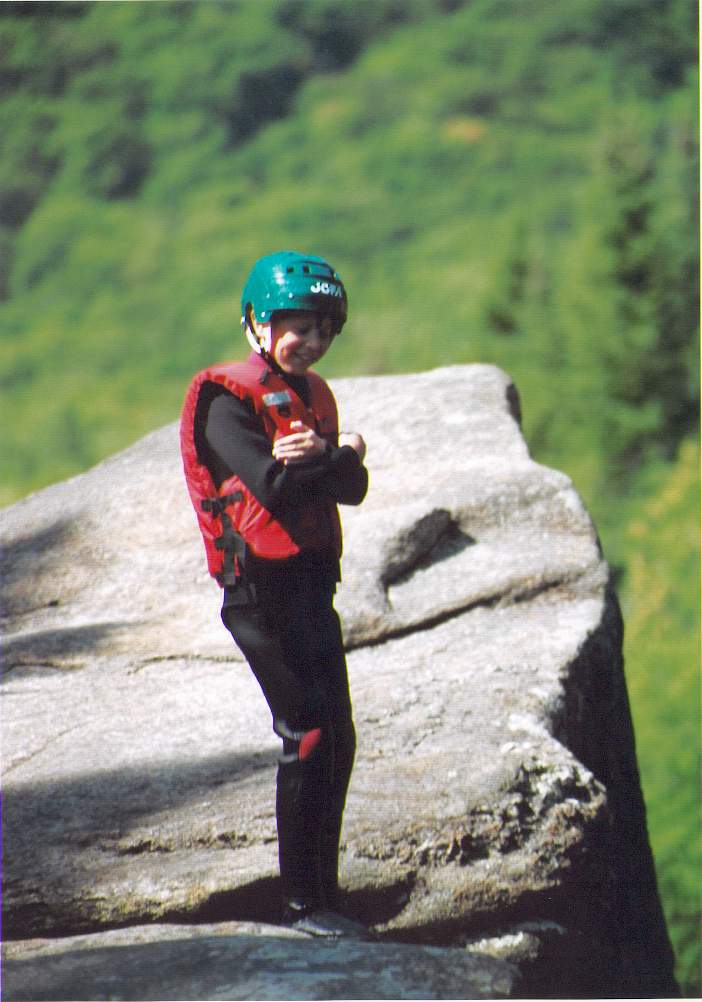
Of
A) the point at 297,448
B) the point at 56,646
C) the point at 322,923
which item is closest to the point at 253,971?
the point at 322,923

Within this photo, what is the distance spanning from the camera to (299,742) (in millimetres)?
3619

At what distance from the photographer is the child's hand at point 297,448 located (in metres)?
3.51

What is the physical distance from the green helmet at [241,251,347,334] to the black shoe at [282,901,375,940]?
1557 millimetres

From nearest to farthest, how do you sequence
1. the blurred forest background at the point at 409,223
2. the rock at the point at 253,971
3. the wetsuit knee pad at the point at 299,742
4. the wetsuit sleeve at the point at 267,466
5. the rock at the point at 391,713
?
the rock at the point at 253,971, the wetsuit sleeve at the point at 267,466, the wetsuit knee pad at the point at 299,742, the rock at the point at 391,713, the blurred forest background at the point at 409,223

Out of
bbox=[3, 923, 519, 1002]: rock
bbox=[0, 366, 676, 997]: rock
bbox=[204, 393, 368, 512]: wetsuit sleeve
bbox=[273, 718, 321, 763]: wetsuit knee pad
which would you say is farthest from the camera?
bbox=[0, 366, 676, 997]: rock

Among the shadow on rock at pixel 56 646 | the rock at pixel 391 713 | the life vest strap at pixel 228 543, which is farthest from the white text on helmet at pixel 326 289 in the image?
the shadow on rock at pixel 56 646

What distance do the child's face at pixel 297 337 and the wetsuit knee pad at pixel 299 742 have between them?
936 mm

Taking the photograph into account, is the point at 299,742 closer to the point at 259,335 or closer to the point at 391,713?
the point at 259,335

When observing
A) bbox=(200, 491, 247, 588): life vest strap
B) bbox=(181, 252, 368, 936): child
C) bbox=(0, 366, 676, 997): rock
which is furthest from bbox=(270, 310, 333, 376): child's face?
bbox=(0, 366, 676, 997): rock

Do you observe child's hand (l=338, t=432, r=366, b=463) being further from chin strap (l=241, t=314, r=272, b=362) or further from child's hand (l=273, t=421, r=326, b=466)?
chin strap (l=241, t=314, r=272, b=362)

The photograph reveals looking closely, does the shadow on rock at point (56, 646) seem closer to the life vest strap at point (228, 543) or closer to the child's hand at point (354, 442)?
the life vest strap at point (228, 543)

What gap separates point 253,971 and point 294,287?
1.68 m

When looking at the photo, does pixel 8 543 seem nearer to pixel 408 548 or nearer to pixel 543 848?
pixel 408 548

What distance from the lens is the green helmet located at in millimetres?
3557
